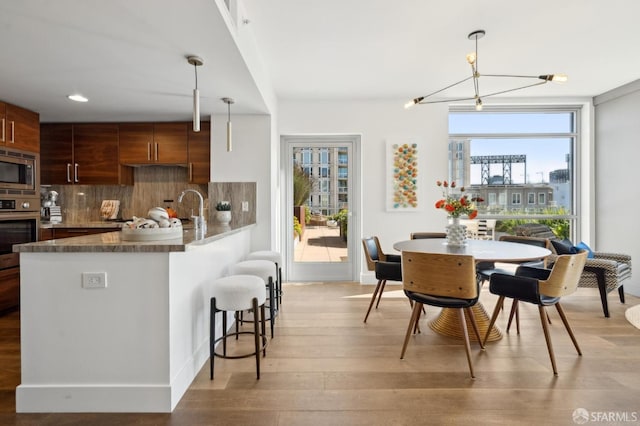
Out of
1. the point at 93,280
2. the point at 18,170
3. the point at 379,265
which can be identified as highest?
the point at 18,170

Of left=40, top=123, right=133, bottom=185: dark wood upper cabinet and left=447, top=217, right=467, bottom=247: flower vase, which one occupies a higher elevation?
left=40, top=123, right=133, bottom=185: dark wood upper cabinet

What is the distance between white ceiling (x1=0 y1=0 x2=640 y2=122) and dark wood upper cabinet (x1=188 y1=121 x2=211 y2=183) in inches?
11.6

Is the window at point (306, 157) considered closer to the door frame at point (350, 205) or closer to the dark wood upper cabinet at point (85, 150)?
the door frame at point (350, 205)

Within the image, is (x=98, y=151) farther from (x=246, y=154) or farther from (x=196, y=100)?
(x=196, y=100)

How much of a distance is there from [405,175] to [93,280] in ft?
12.6

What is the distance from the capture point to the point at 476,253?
2637 millimetres

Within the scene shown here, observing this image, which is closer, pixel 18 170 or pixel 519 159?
→ pixel 18 170

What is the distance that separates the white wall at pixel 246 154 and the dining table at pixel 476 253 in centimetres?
187

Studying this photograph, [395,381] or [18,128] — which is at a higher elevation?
[18,128]

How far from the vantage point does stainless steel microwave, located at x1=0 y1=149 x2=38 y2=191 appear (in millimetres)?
3361

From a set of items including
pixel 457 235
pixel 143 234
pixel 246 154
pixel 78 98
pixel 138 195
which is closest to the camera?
pixel 143 234

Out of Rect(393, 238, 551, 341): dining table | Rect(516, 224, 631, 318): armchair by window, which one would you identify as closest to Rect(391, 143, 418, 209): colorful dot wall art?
Rect(393, 238, 551, 341): dining table

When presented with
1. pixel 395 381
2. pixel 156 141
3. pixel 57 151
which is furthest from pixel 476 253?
pixel 57 151

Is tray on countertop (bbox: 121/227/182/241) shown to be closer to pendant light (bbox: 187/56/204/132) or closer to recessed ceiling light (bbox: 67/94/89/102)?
pendant light (bbox: 187/56/204/132)
